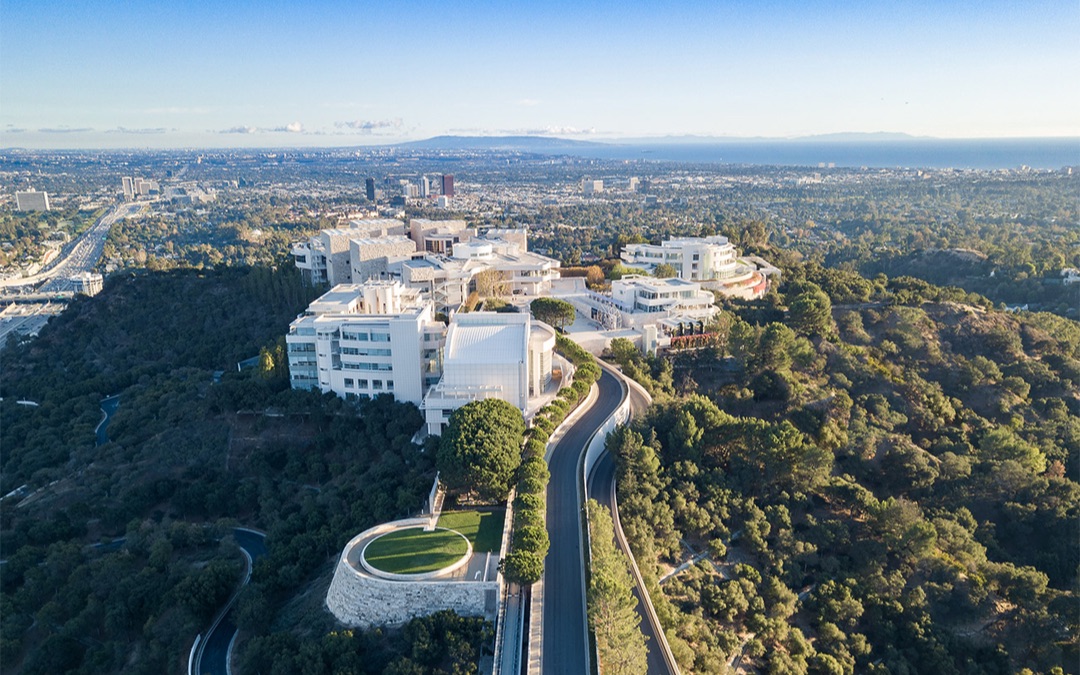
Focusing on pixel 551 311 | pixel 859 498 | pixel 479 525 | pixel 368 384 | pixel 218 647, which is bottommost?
pixel 218 647

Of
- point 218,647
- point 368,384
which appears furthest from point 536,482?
point 368,384

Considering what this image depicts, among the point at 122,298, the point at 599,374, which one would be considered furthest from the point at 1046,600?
the point at 122,298

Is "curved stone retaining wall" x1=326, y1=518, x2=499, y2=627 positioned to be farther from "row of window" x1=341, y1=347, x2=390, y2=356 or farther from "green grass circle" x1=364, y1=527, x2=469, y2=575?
"row of window" x1=341, y1=347, x2=390, y2=356

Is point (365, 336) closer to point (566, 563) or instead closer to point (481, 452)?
point (481, 452)

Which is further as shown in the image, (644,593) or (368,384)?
(368,384)

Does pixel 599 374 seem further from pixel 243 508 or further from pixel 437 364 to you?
pixel 243 508

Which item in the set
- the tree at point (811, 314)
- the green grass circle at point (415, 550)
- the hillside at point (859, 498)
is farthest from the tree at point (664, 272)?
the green grass circle at point (415, 550)

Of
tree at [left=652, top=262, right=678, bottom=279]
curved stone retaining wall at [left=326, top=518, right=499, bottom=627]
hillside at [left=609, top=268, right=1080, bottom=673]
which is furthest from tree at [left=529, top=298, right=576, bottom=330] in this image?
curved stone retaining wall at [left=326, top=518, right=499, bottom=627]
